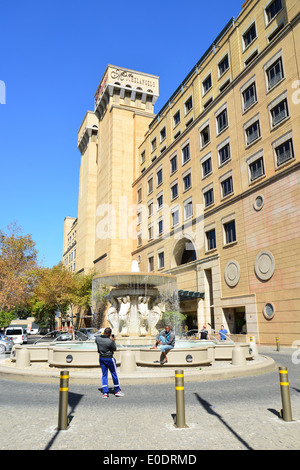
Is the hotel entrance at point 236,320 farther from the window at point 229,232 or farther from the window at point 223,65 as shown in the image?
the window at point 223,65

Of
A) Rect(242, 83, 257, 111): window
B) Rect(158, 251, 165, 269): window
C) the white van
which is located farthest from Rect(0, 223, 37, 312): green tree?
Rect(242, 83, 257, 111): window

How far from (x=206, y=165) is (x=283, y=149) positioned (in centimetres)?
1142

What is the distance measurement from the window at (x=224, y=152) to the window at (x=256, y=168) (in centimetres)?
332

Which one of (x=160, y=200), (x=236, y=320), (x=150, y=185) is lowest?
(x=236, y=320)

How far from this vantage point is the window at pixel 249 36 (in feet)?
96.5

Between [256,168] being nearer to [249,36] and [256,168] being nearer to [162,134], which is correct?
[249,36]

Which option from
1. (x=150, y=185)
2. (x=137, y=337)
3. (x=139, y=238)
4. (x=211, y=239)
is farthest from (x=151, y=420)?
(x=139, y=238)

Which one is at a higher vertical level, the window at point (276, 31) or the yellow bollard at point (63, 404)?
the window at point (276, 31)

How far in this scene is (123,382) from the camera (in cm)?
979

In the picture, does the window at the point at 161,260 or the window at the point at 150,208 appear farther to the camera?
the window at the point at 150,208

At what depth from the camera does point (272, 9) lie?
27328mm

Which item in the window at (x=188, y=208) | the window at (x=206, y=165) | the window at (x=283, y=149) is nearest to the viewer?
the window at (x=283, y=149)

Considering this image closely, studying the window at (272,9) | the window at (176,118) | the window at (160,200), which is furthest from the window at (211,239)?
the window at (272,9)
